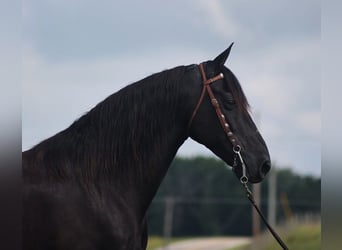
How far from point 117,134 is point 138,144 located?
4.9 inches

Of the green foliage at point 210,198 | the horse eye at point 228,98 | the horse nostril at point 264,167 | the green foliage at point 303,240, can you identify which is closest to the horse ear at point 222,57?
the horse eye at point 228,98

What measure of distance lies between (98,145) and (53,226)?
1.57 feet

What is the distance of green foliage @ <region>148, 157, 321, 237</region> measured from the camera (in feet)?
96.1

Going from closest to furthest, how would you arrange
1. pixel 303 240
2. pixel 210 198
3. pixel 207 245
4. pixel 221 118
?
1. pixel 221 118
2. pixel 303 240
3. pixel 207 245
4. pixel 210 198

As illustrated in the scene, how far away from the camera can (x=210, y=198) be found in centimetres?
3284

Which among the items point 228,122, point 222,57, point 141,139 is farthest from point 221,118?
point 141,139

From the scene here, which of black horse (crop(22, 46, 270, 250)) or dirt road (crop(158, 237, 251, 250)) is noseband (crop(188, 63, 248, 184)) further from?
dirt road (crop(158, 237, 251, 250))

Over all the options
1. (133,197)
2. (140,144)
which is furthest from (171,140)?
(133,197)

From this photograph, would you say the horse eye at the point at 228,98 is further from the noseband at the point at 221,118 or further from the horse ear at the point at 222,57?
the horse ear at the point at 222,57

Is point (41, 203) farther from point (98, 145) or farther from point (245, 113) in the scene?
point (245, 113)

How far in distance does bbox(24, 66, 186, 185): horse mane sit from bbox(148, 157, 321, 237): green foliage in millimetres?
24713

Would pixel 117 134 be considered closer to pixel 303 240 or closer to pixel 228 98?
pixel 228 98

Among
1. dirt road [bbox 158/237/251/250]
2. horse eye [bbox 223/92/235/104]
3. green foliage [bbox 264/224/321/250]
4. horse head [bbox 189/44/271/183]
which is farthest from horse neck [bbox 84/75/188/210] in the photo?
dirt road [bbox 158/237/251/250]

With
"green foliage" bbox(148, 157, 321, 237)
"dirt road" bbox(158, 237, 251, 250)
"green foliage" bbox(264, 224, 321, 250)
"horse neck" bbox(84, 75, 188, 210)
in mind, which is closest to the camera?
"horse neck" bbox(84, 75, 188, 210)
